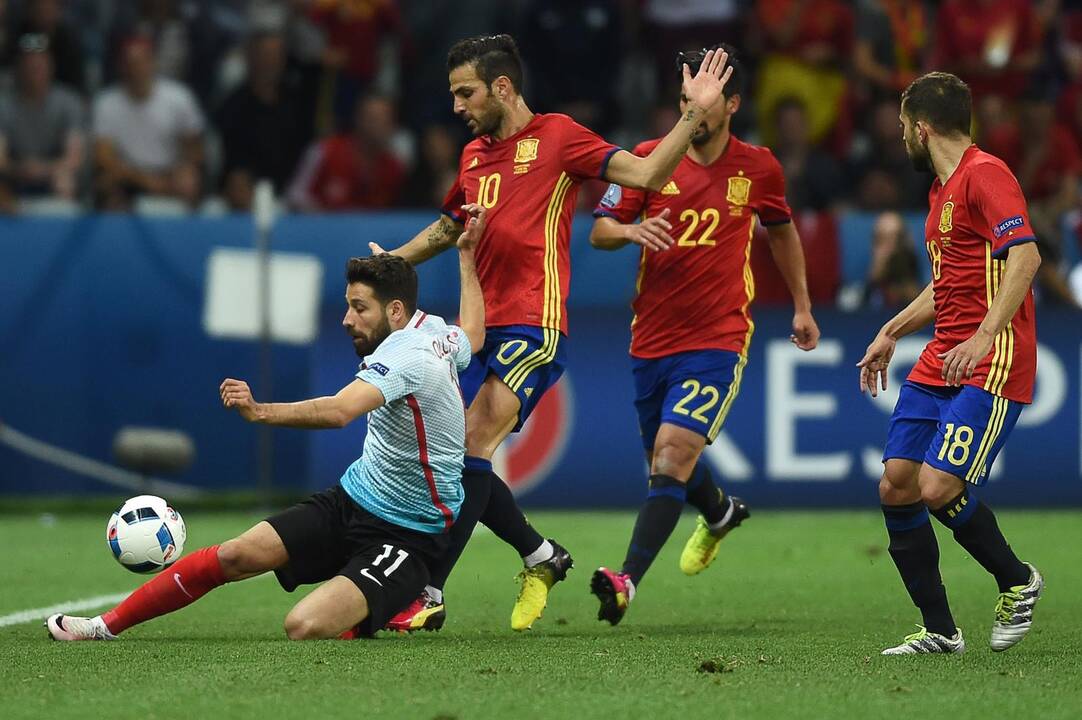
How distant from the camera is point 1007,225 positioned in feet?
21.2

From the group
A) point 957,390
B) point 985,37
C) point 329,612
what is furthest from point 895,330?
point 985,37

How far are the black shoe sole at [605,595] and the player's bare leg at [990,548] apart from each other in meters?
1.36

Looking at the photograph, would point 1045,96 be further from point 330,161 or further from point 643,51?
point 330,161

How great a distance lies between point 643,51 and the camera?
1642 centimetres

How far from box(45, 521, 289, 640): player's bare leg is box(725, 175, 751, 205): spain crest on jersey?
2682 millimetres

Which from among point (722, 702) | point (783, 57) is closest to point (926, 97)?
point (722, 702)

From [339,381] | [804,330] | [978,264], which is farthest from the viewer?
[339,381]

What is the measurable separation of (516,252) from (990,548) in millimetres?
2297

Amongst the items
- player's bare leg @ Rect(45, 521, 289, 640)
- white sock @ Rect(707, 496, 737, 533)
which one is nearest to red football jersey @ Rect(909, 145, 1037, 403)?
white sock @ Rect(707, 496, 737, 533)

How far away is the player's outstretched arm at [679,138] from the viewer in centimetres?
729

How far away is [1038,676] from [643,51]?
1106 centimetres

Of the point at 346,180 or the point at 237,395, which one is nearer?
the point at 237,395

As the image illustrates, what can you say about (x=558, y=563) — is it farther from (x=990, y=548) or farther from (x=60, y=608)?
(x=60, y=608)

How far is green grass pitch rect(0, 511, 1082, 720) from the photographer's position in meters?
5.43
